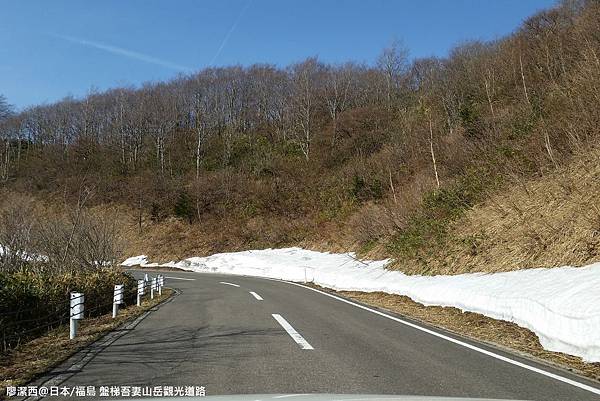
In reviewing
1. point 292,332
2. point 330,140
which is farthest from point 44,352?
point 330,140

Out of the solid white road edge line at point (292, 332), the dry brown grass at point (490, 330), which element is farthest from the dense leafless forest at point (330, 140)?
the solid white road edge line at point (292, 332)

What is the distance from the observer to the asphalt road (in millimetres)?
5292

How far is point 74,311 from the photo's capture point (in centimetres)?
952

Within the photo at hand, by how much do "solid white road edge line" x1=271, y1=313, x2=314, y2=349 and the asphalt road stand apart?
0.02 meters

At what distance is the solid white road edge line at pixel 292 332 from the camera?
7.82 meters

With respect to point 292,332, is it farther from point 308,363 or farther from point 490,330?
point 490,330

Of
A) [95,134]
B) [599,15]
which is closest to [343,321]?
[599,15]

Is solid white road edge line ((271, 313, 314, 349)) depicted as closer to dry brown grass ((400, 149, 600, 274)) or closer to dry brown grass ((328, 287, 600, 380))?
dry brown grass ((328, 287, 600, 380))

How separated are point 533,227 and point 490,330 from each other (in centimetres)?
562

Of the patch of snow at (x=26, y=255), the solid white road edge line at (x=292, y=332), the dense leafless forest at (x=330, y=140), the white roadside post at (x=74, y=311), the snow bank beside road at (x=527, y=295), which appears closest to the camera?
the snow bank beside road at (x=527, y=295)

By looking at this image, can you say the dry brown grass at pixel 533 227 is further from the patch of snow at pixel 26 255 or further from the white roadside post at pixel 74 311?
the patch of snow at pixel 26 255

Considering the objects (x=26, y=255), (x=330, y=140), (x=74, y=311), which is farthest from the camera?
(x=330, y=140)

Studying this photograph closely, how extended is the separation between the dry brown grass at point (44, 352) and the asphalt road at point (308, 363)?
431mm

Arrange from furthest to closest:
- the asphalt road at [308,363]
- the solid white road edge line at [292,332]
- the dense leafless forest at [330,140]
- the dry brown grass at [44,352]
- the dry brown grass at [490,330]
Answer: the dense leafless forest at [330,140] < the solid white road edge line at [292,332] < the dry brown grass at [490,330] < the dry brown grass at [44,352] < the asphalt road at [308,363]
